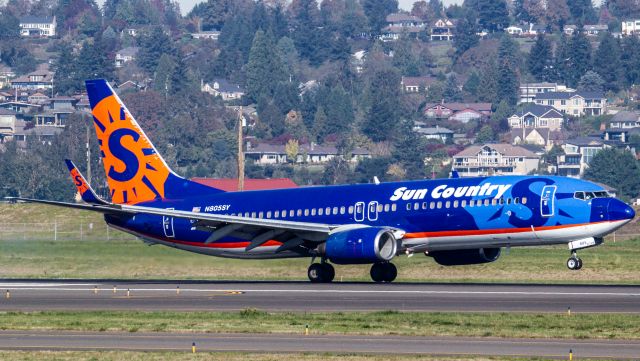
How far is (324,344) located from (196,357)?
3.94 meters

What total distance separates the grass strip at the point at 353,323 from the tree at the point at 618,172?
140m

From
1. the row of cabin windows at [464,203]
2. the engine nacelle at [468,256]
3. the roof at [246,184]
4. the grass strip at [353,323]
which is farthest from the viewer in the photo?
the roof at [246,184]

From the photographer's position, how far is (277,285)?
200 ft

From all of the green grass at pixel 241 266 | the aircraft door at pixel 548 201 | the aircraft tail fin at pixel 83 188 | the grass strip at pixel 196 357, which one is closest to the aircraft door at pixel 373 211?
the green grass at pixel 241 266

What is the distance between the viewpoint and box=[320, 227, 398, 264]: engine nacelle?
59031 mm

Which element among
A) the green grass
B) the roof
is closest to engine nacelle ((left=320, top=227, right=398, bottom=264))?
the green grass

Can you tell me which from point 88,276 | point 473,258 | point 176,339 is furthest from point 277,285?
point 176,339

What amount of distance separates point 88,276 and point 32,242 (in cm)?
1169

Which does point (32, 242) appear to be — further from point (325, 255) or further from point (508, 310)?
point (508, 310)

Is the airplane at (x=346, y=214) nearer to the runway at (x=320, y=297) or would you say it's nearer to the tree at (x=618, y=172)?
the runway at (x=320, y=297)

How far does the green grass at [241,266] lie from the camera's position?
223 feet

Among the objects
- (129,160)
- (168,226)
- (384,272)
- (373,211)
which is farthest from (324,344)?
(129,160)

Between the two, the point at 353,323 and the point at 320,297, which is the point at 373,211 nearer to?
the point at 320,297

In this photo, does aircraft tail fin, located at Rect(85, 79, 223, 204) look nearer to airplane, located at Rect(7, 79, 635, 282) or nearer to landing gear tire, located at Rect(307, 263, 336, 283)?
airplane, located at Rect(7, 79, 635, 282)
